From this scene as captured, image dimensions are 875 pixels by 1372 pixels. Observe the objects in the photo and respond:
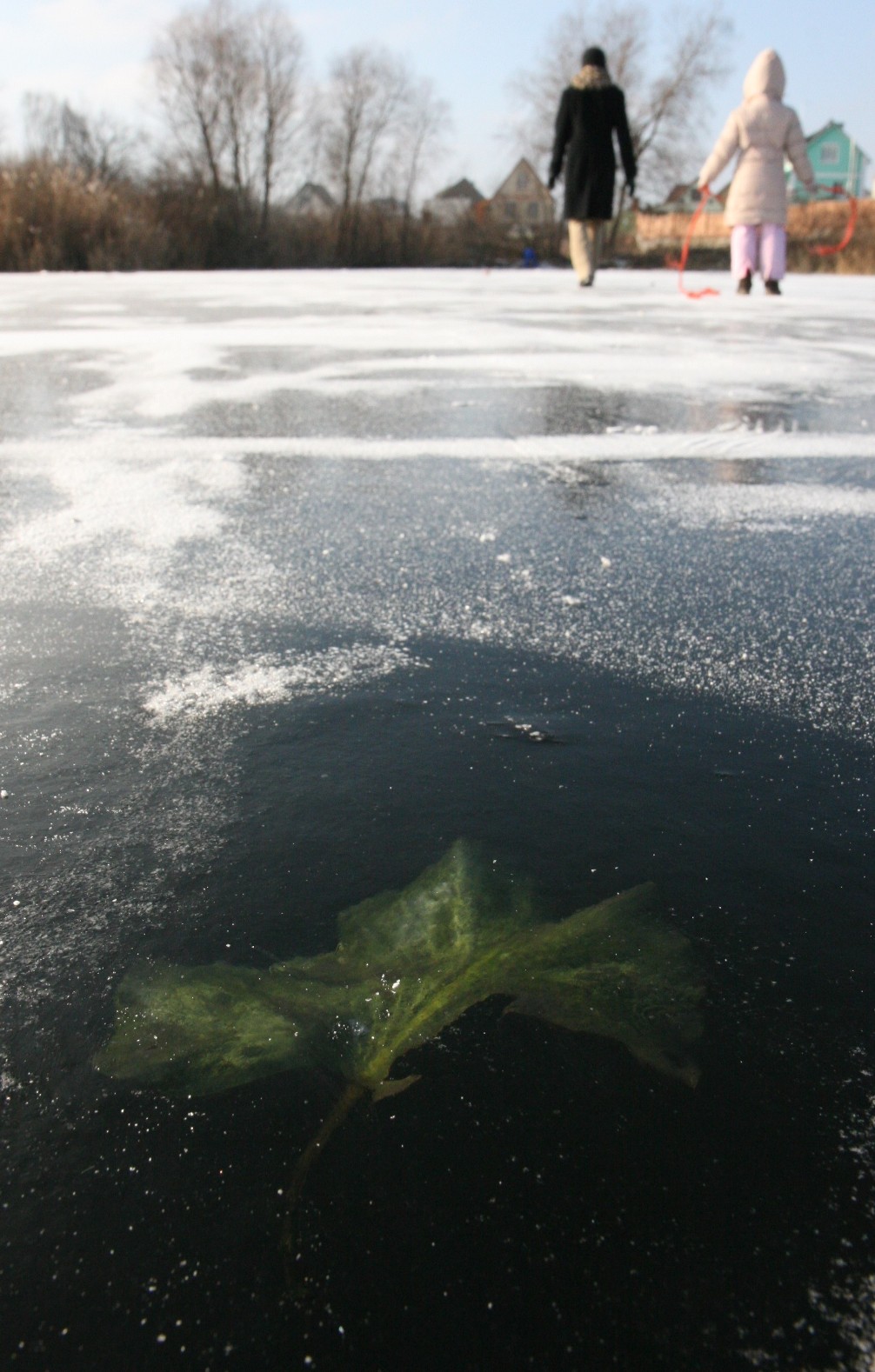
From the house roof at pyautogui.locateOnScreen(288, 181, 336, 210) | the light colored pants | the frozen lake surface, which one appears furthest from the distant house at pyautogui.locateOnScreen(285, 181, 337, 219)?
the frozen lake surface

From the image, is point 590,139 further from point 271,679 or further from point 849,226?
point 271,679

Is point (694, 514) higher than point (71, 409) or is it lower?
lower

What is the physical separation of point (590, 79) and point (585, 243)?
1501mm

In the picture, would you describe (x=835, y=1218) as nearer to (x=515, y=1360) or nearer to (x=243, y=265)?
(x=515, y=1360)

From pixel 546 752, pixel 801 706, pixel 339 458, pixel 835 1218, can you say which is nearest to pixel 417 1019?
pixel 835 1218

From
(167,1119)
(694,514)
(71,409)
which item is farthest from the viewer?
(71,409)

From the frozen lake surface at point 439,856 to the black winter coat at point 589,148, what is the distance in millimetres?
7655

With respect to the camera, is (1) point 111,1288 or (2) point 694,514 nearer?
(1) point 111,1288

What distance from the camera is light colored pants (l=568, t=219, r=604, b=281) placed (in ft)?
32.6

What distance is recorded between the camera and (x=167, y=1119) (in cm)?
75

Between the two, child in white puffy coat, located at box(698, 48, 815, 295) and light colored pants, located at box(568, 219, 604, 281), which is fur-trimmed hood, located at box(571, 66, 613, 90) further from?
child in white puffy coat, located at box(698, 48, 815, 295)

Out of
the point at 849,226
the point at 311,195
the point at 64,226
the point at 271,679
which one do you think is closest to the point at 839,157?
the point at 311,195

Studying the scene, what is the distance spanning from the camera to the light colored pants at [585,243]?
32.6 ft

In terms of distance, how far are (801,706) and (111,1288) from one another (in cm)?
115
